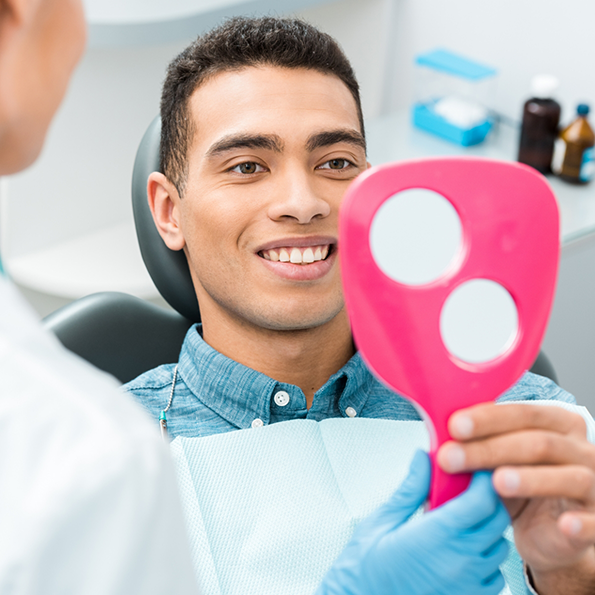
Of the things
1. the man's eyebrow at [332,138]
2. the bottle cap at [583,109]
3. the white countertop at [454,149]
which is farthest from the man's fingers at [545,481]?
the bottle cap at [583,109]

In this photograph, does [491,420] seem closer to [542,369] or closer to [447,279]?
[447,279]

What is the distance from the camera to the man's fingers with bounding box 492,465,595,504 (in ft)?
2.24

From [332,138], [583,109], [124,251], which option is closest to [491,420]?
[332,138]

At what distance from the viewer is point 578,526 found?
2.35 ft

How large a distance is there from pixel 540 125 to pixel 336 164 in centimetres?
99

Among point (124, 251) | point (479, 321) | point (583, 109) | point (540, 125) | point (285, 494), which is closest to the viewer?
point (479, 321)

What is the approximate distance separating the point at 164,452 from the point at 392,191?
1.06ft

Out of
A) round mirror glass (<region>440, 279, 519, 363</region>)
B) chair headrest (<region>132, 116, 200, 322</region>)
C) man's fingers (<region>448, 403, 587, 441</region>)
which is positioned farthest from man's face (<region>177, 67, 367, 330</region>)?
man's fingers (<region>448, 403, 587, 441</region>)

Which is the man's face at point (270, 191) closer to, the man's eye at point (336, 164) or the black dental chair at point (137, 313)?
the man's eye at point (336, 164)

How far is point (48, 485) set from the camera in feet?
1.45

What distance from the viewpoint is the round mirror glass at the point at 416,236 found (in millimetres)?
786

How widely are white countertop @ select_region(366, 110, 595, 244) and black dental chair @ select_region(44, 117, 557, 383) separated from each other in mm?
646

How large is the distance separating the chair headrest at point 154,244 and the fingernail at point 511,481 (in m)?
0.81

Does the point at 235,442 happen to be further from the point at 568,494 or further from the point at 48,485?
the point at 48,485
